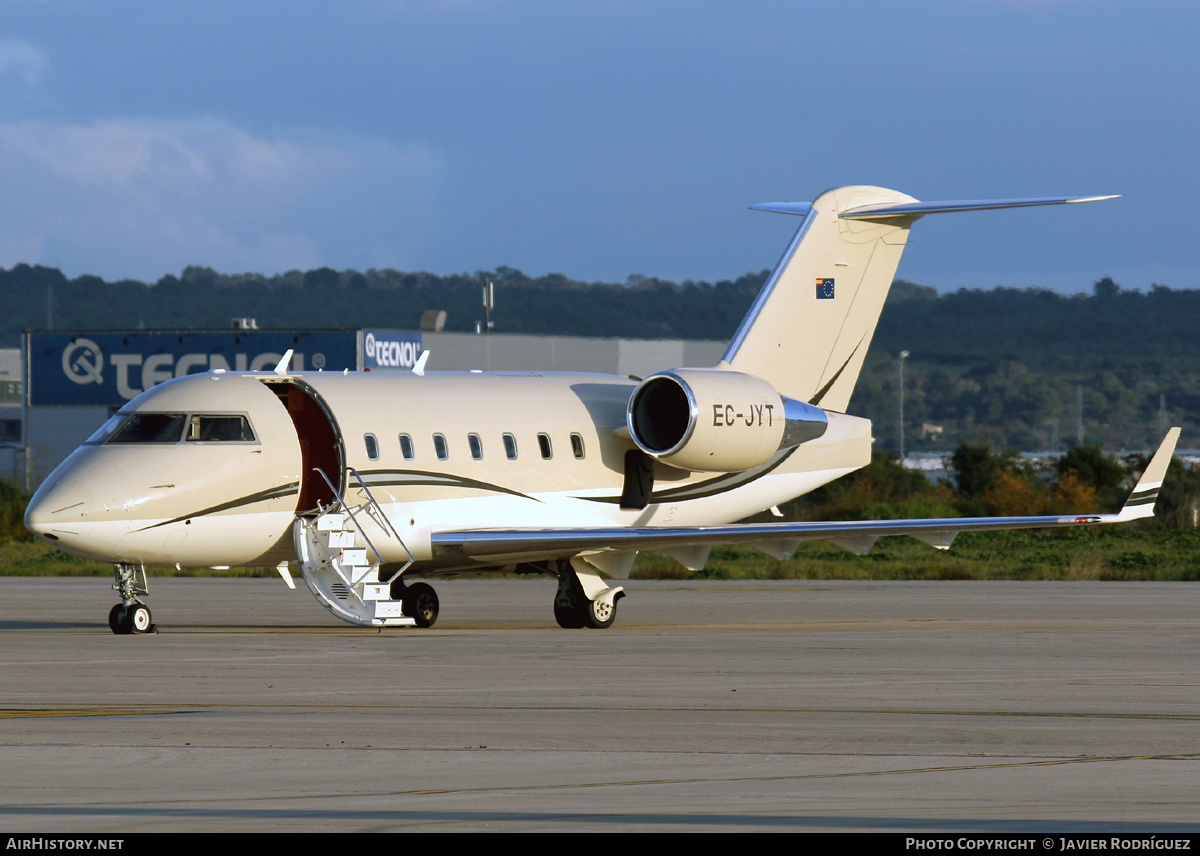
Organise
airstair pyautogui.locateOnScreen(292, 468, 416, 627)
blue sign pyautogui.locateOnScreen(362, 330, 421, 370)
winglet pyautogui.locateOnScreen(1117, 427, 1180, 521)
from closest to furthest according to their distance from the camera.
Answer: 1. airstair pyautogui.locateOnScreen(292, 468, 416, 627)
2. winglet pyautogui.locateOnScreen(1117, 427, 1180, 521)
3. blue sign pyautogui.locateOnScreen(362, 330, 421, 370)

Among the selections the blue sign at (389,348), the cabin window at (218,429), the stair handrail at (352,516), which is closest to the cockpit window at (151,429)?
the cabin window at (218,429)

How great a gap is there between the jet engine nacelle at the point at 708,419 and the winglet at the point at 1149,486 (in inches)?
216

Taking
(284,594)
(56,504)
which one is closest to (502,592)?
(284,594)

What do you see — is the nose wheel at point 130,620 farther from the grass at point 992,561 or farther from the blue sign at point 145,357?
the blue sign at point 145,357

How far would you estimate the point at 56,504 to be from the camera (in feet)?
70.4

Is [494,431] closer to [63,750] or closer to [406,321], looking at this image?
[63,750]

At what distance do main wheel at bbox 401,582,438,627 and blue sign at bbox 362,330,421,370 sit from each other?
36204mm

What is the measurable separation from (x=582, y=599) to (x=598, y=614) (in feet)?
1.11

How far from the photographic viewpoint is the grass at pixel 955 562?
129 feet

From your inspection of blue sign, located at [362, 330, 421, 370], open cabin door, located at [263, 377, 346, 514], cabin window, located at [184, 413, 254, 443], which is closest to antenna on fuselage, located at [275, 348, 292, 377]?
open cabin door, located at [263, 377, 346, 514]

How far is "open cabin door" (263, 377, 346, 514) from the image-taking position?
23.6 meters

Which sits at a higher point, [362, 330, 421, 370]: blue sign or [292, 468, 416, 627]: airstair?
[362, 330, 421, 370]: blue sign

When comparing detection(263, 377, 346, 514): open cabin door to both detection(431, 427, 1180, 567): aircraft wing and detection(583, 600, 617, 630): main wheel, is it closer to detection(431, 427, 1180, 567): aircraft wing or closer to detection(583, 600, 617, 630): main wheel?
detection(431, 427, 1180, 567): aircraft wing

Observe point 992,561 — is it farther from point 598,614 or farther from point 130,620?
point 130,620
